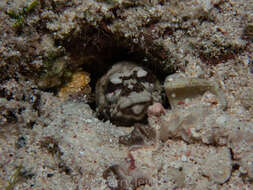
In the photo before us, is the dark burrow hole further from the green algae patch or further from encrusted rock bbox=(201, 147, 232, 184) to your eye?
encrusted rock bbox=(201, 147, 232, 184)

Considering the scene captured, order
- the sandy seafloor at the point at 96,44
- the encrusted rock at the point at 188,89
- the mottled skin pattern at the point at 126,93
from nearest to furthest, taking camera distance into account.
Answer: the sandy seafloor at the point at 96,44
the encrusted rock at the point at 188,89
the mottled skin pattern at the point at 126,93

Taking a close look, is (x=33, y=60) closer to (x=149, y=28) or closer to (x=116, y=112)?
(x=116, y=112)

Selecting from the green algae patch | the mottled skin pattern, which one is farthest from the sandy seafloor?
the mottled skin pattern

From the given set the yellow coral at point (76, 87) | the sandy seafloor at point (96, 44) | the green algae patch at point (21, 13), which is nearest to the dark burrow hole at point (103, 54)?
the sandy seafloor at point (96, 44)

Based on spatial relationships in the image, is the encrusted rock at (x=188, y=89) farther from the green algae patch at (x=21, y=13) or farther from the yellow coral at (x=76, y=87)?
the green algae patch at (x=21, y=13)

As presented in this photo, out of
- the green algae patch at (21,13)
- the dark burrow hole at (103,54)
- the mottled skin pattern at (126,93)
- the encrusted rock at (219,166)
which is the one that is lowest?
the encrusted rock at (219,166)

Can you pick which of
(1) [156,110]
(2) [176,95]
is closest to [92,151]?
(1) [156,110]
